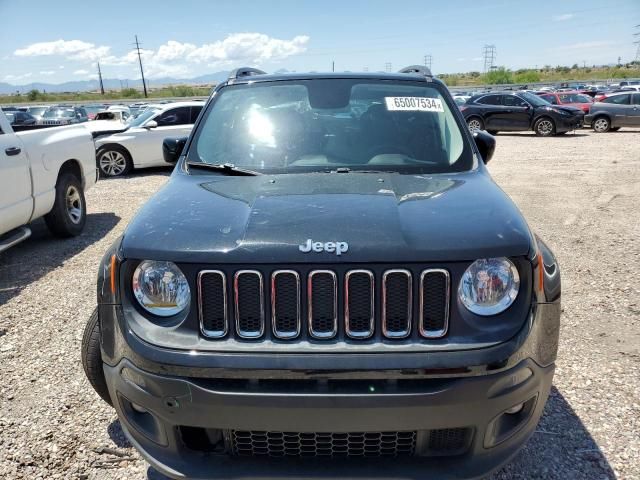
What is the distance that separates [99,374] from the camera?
2822 mm

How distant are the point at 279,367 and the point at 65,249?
5.46m

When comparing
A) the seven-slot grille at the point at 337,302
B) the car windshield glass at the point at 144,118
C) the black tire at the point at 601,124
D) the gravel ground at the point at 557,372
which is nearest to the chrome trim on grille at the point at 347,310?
the seven-slot grille at the point at 337,302

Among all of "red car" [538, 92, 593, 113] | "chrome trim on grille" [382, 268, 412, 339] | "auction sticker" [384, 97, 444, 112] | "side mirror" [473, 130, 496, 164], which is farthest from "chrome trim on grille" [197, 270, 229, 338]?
"red car" [538, 92, 593, 113]

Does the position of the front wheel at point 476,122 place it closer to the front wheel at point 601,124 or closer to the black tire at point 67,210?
the front wheel at point 601,124

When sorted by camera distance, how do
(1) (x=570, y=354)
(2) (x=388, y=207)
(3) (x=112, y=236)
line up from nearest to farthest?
(2) (x=388, y=207) < (1) (x=570, y=354) < (3) (x=112, y=236)

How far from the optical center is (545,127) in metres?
20.5

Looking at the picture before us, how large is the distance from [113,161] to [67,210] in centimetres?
566

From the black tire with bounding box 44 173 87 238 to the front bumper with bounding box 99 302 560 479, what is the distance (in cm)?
522

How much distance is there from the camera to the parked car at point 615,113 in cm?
2034

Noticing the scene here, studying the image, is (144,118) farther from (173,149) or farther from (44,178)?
(173,149)

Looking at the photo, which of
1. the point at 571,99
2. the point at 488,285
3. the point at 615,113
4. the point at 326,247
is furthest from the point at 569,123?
the point at 326,247

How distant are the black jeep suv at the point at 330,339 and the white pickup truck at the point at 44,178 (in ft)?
12.8

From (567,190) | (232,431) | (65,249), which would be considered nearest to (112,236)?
(65,249)

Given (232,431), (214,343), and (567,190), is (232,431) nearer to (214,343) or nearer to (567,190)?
(214,343)
